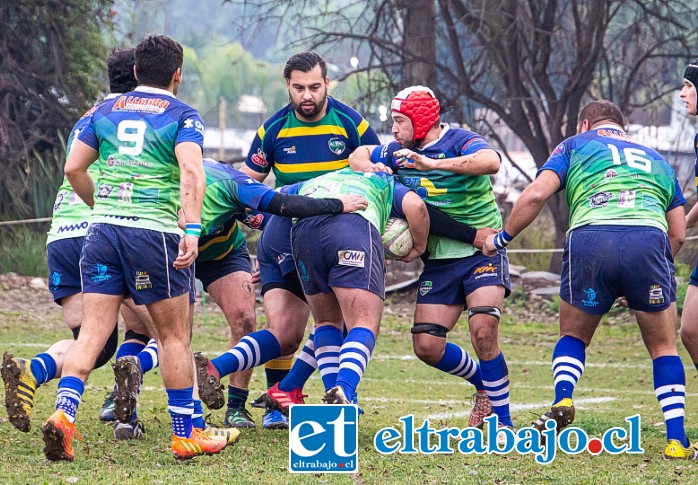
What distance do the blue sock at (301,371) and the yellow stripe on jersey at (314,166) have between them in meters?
1.04

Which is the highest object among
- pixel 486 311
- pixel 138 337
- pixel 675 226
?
pixel 675 226

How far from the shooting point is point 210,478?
16.2 ft

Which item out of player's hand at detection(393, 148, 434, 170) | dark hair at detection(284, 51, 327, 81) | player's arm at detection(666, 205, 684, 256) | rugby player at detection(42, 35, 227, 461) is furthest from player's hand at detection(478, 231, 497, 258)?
rugby player at detection(42, 35, 227, 461)

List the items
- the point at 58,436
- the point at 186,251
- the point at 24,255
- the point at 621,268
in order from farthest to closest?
1. the point at 24,255
2. the point at 621,268
3. the point at 186,251
4. the point at 58,436

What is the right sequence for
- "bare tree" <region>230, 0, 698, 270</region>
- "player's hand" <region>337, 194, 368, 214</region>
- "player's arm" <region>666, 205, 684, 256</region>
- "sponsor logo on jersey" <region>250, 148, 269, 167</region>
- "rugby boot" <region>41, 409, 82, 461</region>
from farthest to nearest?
"bare tree" <region>230, 0, 698, 270</region> → "sponsor logo on jersey" <region>250, 148, 269, 167</region> → "player's arm" <region>666, 205, 684, 256</region> → "player's hand" <region>337, 194, 368, 214</region> → "rugby boot" <region>41, 409, 82, 461</region>

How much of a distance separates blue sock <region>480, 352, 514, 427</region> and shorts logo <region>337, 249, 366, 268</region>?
1.16m

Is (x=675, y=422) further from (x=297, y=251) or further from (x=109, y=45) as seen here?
(x=109, y=45)

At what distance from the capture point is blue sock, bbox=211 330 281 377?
6.24 metres

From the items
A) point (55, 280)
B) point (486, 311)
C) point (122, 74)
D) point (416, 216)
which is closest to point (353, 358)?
point (416, 216)

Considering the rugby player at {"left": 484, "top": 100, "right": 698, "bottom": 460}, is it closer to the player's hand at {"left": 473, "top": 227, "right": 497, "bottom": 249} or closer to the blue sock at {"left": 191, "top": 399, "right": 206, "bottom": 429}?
the player's hand at {"left": 473, "top": 227, "right": 497, "bottom": 249}

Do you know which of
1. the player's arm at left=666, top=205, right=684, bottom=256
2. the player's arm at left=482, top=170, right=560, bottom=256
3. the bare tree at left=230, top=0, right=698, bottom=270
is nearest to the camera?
the player's arm at left=482, top=170, right=560, bottom=256

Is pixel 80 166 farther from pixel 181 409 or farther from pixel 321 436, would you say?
pixel 321 436

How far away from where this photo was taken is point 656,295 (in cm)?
571

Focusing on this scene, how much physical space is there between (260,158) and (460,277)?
1526 millimetres
